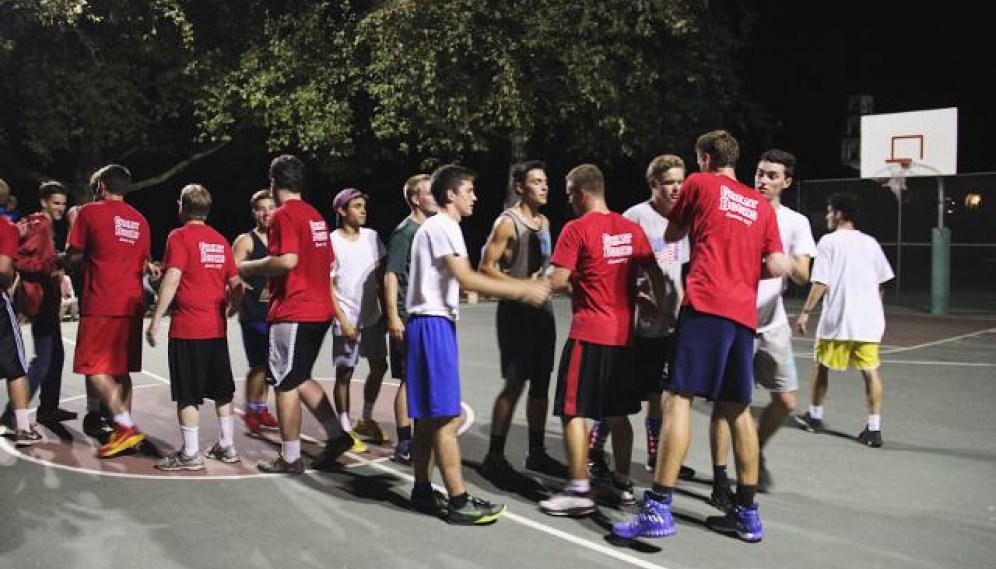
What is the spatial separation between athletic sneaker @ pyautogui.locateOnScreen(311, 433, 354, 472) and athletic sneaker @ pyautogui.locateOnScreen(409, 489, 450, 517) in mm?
1007

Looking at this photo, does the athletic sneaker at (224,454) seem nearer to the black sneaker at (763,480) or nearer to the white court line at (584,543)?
the white court line at (584,543)

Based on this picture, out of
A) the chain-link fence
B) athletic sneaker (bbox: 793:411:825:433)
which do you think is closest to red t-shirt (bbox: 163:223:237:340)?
athletic sneaker (bbox: 793:411:825:433)

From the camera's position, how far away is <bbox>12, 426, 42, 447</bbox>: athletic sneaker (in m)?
7.18

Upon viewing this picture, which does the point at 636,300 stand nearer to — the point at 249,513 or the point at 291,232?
the point at 291,232

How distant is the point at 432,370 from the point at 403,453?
1704 millimetres

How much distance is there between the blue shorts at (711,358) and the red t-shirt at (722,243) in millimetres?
63

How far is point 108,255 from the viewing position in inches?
269

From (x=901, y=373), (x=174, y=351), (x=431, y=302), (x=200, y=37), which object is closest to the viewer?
(x=431, y=302)

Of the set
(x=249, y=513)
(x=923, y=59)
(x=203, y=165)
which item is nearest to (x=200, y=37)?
(x=203, y=165)

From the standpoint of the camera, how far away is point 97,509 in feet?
18.6

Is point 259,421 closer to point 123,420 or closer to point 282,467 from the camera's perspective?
point 123,420

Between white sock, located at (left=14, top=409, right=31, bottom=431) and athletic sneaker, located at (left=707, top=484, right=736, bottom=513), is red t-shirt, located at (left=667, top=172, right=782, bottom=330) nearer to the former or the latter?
athletic sneaker, located at (left=707, top=484, right=736, bottom=513)

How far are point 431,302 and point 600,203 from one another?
1.18 meters

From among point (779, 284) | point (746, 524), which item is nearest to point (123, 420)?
point (746, 524)
